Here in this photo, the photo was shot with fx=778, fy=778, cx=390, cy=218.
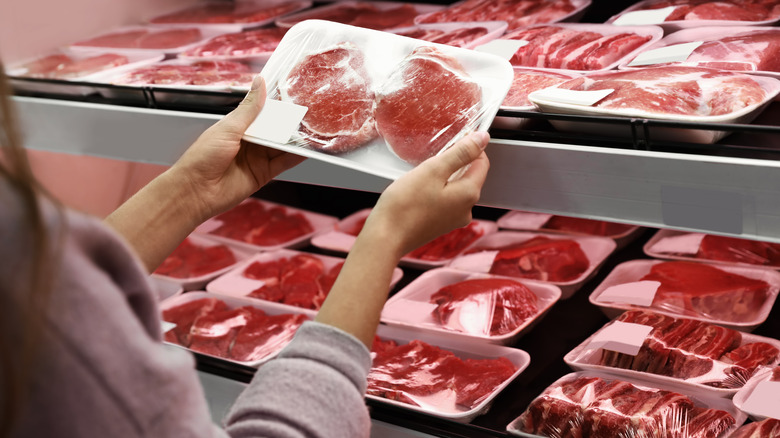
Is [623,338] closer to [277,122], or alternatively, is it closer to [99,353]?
[277,122]

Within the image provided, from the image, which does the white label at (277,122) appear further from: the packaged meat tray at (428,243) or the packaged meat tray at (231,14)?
the packaged meat tray at (231,14)

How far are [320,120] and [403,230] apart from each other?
404 mm

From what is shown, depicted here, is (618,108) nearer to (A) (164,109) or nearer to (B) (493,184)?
(B) (493,184)

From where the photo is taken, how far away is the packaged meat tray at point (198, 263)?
2.34 meters

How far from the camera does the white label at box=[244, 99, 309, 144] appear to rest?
1.42 m

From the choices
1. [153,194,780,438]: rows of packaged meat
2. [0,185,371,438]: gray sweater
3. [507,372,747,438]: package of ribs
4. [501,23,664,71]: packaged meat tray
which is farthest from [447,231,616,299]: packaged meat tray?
[0,185,371,438]: gray sweater

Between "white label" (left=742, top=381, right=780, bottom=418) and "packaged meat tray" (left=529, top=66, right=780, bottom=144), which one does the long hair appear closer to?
"packaged meat tray" (left=529, top=66, right=780, bottom=144)

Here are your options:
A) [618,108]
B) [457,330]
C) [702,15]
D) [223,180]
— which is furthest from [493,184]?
[702,15]

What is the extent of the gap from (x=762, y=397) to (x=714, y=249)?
675mm

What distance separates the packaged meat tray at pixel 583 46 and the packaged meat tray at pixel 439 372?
0.64 meters

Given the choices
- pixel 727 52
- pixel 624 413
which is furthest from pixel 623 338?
pixel 727 52

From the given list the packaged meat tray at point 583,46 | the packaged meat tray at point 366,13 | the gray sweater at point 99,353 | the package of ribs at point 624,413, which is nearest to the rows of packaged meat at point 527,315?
the package of ribs at point 624,413

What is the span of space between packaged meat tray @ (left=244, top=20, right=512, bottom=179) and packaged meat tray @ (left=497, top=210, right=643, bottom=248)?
0.89 meters

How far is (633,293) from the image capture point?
1802 mm
